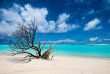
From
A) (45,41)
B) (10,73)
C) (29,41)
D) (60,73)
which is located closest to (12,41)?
(29,41)

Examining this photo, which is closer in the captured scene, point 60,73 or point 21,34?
point 60,73

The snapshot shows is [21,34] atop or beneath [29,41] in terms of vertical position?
atop

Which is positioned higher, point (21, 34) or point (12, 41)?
point (21, 34)

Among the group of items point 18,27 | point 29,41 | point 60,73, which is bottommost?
point 60,73

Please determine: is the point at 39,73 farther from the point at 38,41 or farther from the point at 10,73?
the point at 38,41

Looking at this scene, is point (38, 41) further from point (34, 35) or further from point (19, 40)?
point (19, 40)

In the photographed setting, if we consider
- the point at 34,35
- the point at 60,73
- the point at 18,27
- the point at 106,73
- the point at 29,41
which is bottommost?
the point at 106,73

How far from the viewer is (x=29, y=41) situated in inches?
256

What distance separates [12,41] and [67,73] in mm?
5674

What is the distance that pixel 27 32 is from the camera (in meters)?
6.39

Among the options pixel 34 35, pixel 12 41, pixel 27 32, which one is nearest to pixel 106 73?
pixel 34 35

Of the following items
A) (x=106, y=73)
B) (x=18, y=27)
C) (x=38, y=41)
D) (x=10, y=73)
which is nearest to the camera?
(x=10, y=73)

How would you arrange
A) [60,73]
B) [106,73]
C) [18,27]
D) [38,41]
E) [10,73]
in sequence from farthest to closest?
[38,41]
[18,27]
[106,73]
[60,73]
[10,73]

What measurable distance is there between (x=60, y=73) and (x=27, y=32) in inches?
182
